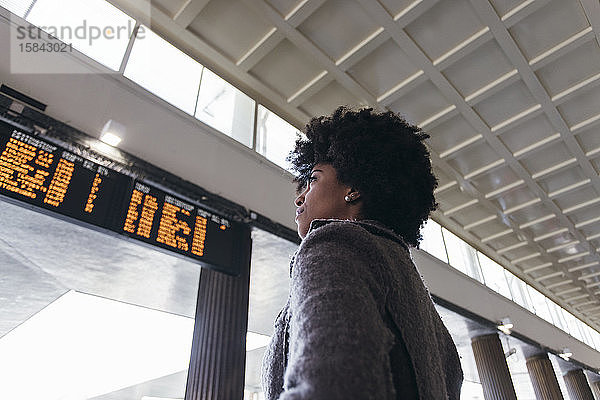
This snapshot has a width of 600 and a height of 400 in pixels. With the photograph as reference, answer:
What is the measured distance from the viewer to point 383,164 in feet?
3.92

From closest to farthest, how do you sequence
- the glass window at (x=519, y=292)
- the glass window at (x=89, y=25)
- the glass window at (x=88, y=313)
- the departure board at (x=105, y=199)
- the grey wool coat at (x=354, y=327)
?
the grey wool coat at (x=354, y=327), the departure board at (x=105, y=199), the glass window at (x=89, y=25), the glass window at (x=88, y=313), the glass window at (x=519, y=292)

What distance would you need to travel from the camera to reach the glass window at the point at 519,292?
11562 mm

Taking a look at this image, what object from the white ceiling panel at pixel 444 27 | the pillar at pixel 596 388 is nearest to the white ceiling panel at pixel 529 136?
the white ceiling panel at pixel 444 27

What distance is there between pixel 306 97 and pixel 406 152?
5755 mm

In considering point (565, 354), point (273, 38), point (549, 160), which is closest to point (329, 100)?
point (273, 38)

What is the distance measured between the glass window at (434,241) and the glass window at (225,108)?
15.4ft

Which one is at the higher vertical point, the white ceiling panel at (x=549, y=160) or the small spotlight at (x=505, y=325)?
the white ceiling panel at (x=549, y=160)

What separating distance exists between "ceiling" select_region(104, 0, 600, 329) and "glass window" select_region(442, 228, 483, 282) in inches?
49.9

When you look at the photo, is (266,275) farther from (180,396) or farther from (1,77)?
(180,396)

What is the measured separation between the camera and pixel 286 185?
570cm

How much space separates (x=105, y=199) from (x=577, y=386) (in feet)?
48.3

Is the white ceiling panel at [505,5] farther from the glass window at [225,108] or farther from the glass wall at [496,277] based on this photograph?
the glass window at [225,108]

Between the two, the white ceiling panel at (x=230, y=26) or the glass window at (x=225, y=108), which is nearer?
the glass window at (x=225, y=108)

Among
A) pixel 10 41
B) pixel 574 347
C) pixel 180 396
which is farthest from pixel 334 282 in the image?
pixel 574 347
